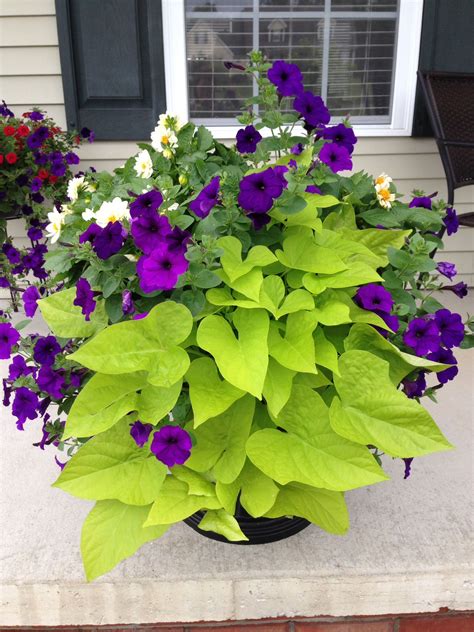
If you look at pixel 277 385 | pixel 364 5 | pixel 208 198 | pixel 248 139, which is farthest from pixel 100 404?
pixel 364 5

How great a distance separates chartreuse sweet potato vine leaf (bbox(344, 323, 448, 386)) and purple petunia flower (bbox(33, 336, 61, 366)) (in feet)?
1.79

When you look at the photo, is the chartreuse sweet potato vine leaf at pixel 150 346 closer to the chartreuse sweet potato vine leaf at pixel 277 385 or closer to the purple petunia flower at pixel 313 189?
the chartreuse sweet potato vine leaf at pixel 277 385

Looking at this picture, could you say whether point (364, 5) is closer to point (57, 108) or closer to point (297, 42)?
point (297, 42)

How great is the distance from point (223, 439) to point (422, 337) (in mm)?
402

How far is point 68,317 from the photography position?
3.52 feet

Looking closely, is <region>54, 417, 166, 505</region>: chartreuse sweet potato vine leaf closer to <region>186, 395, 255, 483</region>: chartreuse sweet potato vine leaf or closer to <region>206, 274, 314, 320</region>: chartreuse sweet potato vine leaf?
<region>186, 395, 255, 483</region>: chartreuse sweet potato vine leaf

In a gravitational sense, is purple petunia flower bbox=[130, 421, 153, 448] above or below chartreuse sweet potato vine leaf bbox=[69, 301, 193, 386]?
below

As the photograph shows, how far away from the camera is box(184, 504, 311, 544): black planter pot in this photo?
114cm

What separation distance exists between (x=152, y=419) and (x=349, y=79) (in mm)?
2591

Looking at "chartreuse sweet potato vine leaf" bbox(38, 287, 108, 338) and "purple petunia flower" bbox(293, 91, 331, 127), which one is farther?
"purple petunia flower" bbox(293, 91, 331, 127)

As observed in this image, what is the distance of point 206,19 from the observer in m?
2.86

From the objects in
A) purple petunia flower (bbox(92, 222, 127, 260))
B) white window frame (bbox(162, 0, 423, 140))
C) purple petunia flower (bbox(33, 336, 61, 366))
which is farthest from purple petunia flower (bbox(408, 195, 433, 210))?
white window frame (bbox(162, 0, 423, 140))

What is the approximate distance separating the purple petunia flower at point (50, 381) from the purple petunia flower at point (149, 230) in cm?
32

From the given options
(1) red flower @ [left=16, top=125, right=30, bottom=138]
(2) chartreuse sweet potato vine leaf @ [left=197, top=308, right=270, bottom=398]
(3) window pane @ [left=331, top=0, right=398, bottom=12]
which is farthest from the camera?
(3) window pane @ [left=331, top=0, right=398, bottom=12]
